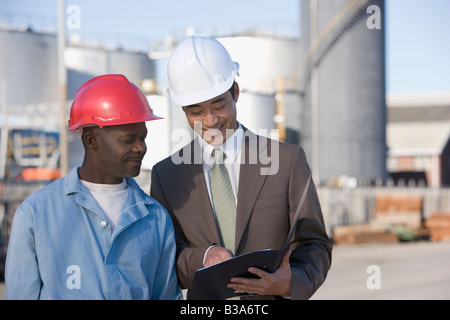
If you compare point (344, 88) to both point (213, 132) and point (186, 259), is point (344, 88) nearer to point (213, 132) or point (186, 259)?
point (213, 132)

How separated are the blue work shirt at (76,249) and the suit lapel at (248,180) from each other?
0.41m

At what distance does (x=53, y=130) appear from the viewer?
27219 millimetres

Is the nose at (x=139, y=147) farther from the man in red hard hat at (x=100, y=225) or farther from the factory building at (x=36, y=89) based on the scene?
the factory building at (x=36, y=89)

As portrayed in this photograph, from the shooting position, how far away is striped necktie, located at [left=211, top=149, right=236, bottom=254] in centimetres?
282

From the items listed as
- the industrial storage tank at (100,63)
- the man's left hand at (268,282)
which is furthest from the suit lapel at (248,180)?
the industrial storage tank at (100,63)

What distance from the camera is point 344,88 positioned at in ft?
81.5

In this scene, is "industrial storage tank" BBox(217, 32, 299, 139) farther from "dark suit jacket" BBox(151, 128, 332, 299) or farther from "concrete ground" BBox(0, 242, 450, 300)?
"dark suit jacket" BBox(151, 128, 332, 299)

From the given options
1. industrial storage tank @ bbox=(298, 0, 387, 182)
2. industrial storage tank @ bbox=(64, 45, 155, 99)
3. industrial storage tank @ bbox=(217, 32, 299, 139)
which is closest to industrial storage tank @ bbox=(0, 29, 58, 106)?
industrial storage tank @ bbox=(64, 45, 155, 99)

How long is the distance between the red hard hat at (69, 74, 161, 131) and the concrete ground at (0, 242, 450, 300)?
4.41m

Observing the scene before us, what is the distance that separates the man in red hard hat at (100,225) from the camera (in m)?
2.36

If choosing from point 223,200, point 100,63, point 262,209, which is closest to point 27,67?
point 100,63

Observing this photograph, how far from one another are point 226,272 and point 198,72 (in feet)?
3.09

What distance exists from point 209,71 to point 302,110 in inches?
906
